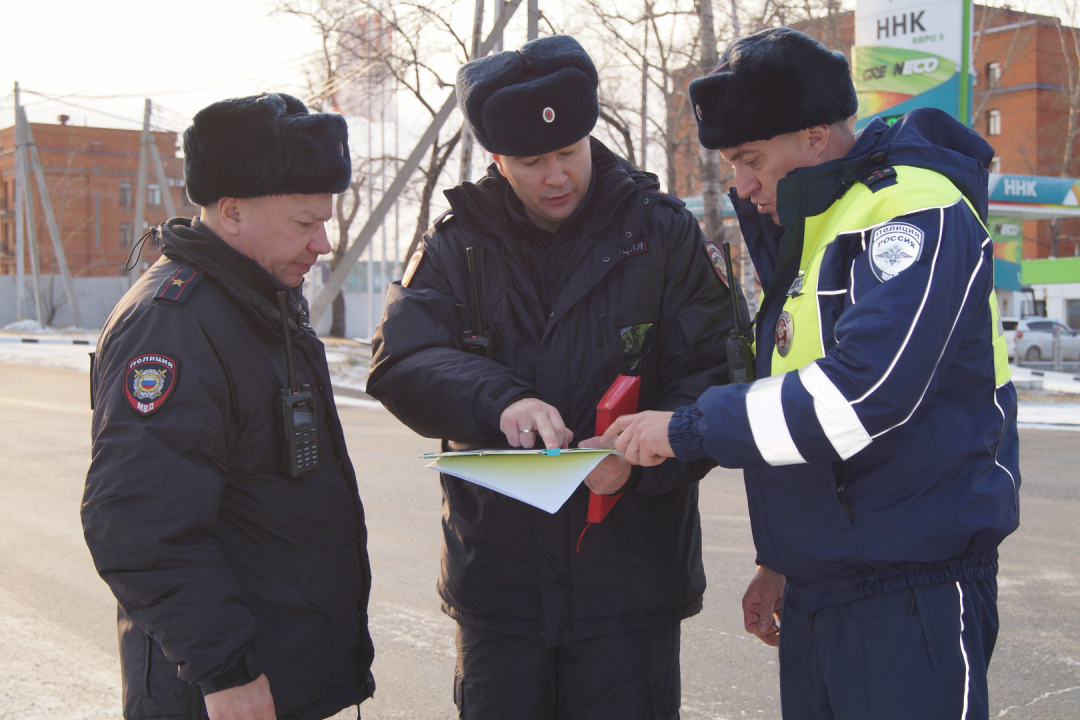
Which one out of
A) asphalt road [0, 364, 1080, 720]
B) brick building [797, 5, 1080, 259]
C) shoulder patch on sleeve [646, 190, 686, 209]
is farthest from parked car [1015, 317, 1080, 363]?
shoulder patch on sleeve [646, 190, 686, 209]

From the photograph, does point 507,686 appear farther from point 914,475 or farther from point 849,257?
point 849,257

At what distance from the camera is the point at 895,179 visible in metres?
1.79

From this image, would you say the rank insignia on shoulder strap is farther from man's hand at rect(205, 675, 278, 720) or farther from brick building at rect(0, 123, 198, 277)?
brick building at rect(0, 123, 198, 277)

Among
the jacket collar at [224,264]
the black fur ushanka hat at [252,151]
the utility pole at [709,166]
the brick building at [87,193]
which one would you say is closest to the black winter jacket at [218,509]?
the jacket collar at [224,264]

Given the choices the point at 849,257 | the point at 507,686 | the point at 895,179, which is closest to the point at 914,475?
the point at 849,257

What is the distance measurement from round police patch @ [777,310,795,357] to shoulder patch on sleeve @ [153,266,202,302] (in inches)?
53.0

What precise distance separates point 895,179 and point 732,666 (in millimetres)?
2881

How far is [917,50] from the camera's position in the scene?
14.2 meters

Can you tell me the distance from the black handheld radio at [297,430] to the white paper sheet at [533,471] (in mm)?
308

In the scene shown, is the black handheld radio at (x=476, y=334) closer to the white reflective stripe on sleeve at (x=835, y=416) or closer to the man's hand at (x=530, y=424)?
the man's hand at (x=530, y=424)

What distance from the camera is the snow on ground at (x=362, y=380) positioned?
43.2 feet

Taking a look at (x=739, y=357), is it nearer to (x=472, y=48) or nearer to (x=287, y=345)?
(x=287, y=345)

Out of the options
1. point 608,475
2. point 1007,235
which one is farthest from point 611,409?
point 1007,235

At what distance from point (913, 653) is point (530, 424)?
989mm
